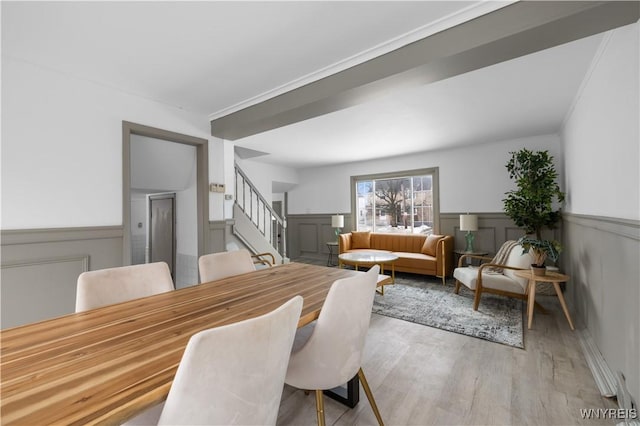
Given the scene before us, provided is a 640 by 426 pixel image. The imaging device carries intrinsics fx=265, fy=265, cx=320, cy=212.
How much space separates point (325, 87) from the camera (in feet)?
7.54

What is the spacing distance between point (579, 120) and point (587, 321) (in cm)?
201

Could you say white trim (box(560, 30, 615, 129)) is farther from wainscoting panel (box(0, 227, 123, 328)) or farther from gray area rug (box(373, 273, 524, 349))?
wainscoting panel (box(0, 227, 123, 328))

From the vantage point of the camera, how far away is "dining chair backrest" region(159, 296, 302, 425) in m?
0.66

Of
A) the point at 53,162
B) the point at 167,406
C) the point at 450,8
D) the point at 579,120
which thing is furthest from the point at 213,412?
the point at 579,120

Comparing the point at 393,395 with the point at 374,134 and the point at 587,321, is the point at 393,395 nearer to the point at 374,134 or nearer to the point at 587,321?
the point at 587,321

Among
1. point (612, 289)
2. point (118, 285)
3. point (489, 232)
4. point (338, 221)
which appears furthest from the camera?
point (338, 221)

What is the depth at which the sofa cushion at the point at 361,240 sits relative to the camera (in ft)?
19.4

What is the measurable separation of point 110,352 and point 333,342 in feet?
2.81

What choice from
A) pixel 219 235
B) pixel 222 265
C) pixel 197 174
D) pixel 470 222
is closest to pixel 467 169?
pixel 470 222

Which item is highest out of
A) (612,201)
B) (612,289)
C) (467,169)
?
(467,169)

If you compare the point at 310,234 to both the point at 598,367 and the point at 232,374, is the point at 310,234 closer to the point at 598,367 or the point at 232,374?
the point at 598,367

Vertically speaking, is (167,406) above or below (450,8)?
below

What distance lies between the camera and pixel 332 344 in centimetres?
125

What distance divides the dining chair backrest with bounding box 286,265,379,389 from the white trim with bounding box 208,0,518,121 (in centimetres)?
166
